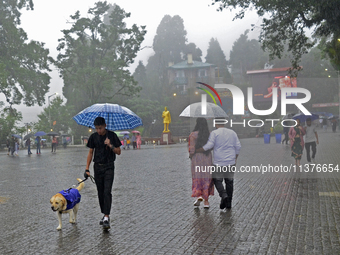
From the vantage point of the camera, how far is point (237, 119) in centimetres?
7044

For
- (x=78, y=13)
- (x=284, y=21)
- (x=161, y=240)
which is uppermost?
(x=78, y=13)

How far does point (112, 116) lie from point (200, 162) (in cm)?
193

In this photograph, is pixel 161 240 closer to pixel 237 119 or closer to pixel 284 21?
pixel 284 21

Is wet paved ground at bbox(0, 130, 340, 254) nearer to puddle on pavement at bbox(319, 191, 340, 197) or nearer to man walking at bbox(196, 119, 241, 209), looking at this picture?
puddle on pavement at bbox(319, 191, 340, 197)

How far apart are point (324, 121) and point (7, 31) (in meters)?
31.7

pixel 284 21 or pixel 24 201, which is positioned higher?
pixel 284 21

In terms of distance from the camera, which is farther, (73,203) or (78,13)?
(78,13)

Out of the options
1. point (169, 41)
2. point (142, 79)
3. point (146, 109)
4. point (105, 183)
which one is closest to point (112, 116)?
point (105, 183)

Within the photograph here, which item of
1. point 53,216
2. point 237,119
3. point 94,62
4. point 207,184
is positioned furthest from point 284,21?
point 237,119

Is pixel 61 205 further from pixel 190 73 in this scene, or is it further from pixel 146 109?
pixel 190 73

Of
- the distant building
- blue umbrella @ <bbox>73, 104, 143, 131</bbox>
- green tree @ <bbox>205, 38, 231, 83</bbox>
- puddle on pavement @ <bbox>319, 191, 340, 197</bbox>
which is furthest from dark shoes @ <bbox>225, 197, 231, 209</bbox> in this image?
green tree @ <bbox>205, 38, 231, 83</bbox>

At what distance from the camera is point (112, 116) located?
8578 millimetres

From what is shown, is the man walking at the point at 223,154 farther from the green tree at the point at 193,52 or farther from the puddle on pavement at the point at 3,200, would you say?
the green tree at the point at 193,52

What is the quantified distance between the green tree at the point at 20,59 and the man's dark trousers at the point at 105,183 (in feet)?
130
